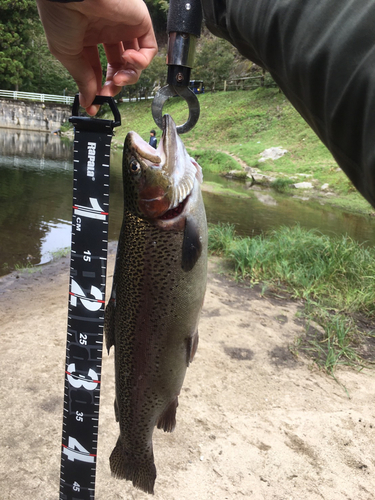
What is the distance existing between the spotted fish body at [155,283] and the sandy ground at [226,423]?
1.28 m

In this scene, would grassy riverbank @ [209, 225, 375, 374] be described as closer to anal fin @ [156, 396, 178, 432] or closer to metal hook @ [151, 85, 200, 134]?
anal fin @ [156, 396, 178, 432]

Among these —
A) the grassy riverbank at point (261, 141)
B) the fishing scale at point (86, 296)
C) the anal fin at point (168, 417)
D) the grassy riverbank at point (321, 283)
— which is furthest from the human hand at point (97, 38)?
the grassy riverbank at point (261, 141)

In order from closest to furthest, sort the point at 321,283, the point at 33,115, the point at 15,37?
the point at 321,283 → the point at 15,37 → the point at 33,115

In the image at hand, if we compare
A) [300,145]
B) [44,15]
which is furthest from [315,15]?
[300,145]

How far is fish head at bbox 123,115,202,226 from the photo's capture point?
1.59m

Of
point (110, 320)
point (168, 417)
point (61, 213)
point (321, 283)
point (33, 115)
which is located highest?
point (33, 115)

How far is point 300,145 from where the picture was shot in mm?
23016

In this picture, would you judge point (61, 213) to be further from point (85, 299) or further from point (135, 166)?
point (135, 166)

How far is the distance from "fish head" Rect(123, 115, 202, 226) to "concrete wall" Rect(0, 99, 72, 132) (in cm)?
4098

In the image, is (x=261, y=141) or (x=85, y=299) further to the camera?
(x=261, y=141)

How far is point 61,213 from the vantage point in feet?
36.1

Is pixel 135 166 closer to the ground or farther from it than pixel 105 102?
closer to the ground

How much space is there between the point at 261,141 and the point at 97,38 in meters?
24.5

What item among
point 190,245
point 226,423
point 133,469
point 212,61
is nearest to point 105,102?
point 190,245
